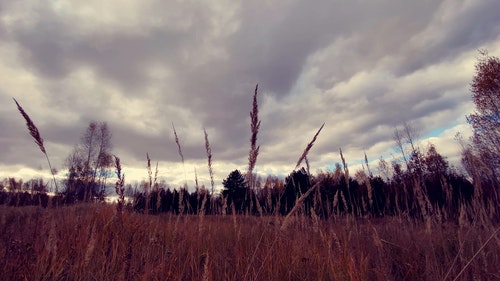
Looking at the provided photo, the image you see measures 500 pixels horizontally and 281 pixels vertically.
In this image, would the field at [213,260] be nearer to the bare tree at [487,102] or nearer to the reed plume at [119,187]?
the reed plume at [119,187]

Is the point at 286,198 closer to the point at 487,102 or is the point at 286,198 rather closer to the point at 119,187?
the point at 119,187

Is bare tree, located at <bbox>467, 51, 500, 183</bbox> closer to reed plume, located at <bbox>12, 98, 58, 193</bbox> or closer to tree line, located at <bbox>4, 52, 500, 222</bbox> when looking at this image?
tree line, located at <bbox>4, 52, 500, 222</bbox>

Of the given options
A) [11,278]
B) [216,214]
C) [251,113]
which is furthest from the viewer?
[216,214]

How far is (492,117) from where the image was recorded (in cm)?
2028

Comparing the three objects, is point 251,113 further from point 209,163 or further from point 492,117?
point 492,117

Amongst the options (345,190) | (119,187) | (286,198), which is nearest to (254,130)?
(119,187)

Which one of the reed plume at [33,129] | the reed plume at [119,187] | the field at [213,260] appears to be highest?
the reed plume at [33,129]

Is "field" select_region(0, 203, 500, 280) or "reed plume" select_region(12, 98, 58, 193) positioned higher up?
"reed plume" select_region(12, 98, 58, 193)

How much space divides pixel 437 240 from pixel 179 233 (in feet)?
14.3

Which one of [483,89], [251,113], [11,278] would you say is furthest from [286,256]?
[483,89]

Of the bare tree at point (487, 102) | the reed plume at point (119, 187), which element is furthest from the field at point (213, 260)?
the bare tree at point (487, 102)

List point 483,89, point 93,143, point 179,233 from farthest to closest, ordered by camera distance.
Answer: point 93,143 < point 483,89 < point 179,233

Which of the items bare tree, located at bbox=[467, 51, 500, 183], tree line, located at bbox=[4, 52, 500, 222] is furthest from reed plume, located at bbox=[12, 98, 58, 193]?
bare tree, located at bbox=[467, 51, 500, 183]

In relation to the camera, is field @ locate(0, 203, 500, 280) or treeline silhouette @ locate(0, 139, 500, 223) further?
treeline silhouette @ locate(0, 139, 500, 223)
